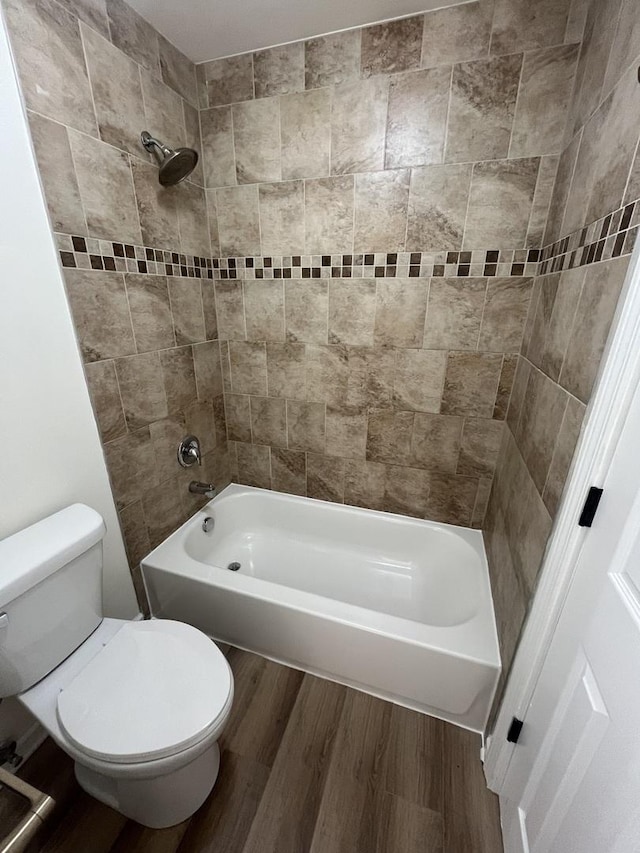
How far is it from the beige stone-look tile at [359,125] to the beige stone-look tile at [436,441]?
3.70 feet

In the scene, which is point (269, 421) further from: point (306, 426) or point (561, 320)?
point (561, 320)

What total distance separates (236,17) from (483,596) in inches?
95.2

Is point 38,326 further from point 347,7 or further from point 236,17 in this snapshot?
point 347,7

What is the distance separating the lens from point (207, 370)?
1837 mm

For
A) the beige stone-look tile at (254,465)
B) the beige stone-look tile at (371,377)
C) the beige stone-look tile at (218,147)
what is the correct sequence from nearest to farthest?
the beige stone-look tile at (218,147), the beige stone-look tile at (371,377), the beige stone-look tile at (254,465)

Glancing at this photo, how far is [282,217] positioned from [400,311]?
71 centimetres

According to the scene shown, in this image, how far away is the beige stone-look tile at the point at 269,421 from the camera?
6.41ft

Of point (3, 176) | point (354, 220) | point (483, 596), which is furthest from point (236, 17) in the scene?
point (483, 596)

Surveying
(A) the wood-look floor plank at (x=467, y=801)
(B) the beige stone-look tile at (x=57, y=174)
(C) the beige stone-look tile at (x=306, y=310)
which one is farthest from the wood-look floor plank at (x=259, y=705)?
(B) the beige stone-look tile at (x=57, y=174)

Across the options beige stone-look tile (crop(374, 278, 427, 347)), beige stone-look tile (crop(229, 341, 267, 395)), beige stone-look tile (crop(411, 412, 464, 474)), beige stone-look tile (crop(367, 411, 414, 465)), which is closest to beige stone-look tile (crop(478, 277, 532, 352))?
beige stone-look tile (crop(374, 278, 427, 347))

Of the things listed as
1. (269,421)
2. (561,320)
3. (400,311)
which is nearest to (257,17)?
(400,311)

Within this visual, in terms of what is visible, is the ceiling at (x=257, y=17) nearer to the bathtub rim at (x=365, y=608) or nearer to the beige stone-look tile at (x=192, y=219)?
the beige stone-look tile at (x=192, y=219)

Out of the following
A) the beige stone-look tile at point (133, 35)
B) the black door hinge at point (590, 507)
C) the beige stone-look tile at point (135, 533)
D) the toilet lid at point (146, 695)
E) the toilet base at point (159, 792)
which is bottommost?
the toilet base at point (159, 792)

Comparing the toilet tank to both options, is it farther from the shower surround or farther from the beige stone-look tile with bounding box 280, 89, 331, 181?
the beige stone-look tile with bounding box 280, 89, 331, 181
